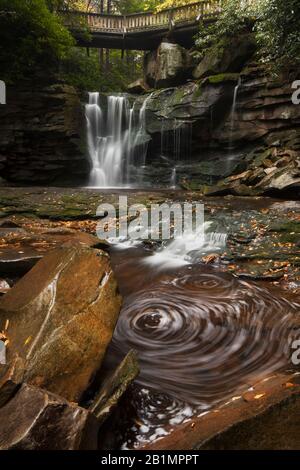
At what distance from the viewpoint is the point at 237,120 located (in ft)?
49.5

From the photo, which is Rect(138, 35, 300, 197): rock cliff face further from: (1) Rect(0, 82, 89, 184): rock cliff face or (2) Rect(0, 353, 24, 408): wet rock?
(2) Rect(0, 353, 24, 408): wet rock

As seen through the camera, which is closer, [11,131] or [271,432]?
[271,432]

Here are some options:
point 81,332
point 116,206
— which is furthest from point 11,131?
point 81,332

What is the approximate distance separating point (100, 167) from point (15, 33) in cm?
637

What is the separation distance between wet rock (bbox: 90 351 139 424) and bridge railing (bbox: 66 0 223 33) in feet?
63.0

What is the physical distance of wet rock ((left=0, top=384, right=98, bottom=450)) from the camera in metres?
2.07

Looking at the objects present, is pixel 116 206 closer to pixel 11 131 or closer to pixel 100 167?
pixel 100 167

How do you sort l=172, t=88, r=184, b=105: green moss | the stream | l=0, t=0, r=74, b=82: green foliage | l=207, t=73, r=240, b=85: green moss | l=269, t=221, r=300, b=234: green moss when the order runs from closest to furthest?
the stream < l=269, t=221, r=300, b=234: green moss < l=0, t=0, r=74, b=82: green foliage < l=207, t=73, r=240, b=85: green moss < l=172, t=88, r=184, b=105: green moss

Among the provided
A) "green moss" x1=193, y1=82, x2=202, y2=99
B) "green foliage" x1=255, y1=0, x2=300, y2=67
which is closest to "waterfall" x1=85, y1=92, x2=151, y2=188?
"green moss" x1=193, y1=82, x2=202, y2=99

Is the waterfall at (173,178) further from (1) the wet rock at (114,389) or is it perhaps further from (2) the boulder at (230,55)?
(1) the wet rock at (114,389)

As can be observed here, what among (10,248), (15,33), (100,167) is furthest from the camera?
(100,167)

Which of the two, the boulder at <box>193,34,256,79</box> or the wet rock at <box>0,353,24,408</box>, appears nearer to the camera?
the wet rock at <box>0,353,24,408</box>

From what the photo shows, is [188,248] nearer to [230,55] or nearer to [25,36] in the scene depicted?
[230,55]

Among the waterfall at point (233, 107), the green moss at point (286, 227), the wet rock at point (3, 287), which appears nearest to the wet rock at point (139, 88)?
the waterfall at point (233, 107)
